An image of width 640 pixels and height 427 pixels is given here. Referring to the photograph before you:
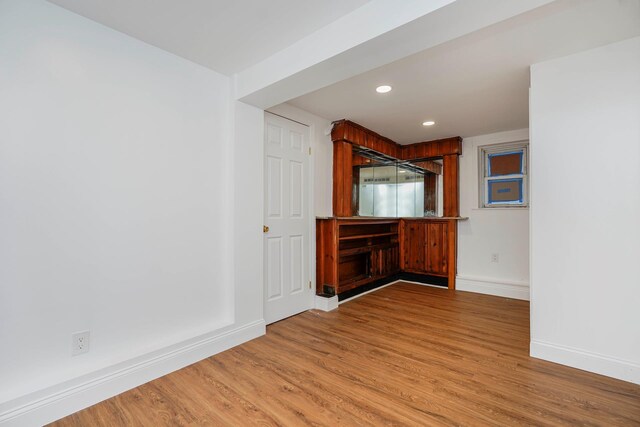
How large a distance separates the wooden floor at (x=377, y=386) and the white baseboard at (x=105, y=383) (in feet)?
0.20

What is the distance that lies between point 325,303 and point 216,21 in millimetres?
2791

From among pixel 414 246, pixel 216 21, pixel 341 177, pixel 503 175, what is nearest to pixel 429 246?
pixel 414 246

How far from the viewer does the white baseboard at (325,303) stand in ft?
11.2

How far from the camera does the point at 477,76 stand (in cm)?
250

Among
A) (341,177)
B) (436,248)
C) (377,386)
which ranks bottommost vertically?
(377,386)

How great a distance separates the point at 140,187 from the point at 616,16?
3.13 meters

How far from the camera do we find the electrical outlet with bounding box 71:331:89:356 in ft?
5.87

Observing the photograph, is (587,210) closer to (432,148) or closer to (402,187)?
(432,148)

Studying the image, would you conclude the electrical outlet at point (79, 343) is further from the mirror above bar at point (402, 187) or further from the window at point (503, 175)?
the window at point (503, 175)

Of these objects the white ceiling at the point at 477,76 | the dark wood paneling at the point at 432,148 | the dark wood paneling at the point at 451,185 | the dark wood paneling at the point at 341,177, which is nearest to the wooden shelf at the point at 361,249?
the dark wood paneling at the point at 341,177

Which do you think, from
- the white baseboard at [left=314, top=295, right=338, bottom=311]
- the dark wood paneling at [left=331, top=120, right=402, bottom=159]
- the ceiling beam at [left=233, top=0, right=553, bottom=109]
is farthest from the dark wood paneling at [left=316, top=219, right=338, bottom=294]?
the ceiling beam at [left=233, top=0, right=553, bottom=109]

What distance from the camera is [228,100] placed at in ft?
8.55

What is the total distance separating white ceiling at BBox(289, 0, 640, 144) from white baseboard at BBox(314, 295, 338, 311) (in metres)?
2.12

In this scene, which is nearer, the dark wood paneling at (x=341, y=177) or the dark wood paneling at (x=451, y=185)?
the dark wood paneling at (x=341, y=177)
